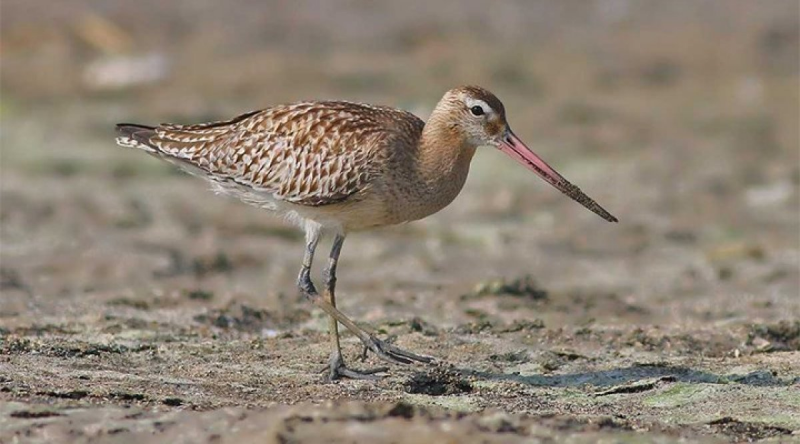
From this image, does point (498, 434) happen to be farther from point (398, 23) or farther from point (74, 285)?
point (398, 23)

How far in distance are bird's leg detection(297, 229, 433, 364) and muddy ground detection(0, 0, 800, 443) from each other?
3.9 inches

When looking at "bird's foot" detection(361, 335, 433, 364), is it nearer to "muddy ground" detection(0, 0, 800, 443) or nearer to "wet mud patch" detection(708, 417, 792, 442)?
"muddy ground" detection(0, 0, 800, 443)

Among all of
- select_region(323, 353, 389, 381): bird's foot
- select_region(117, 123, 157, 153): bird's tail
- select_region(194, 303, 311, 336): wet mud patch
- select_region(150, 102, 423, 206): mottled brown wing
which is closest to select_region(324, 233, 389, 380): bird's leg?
select_region(323, 353, 389, 381): bird's foot

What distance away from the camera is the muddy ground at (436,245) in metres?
6.79

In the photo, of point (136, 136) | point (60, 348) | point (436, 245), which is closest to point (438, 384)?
point (60, 348)

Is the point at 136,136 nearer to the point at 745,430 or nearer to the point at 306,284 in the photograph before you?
the point at 306,284

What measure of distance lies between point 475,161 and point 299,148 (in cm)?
683

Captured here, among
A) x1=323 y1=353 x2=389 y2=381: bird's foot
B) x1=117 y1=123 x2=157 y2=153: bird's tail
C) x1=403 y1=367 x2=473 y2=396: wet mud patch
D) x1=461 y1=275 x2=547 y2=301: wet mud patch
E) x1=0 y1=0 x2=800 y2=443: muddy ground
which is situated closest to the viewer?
x1=0 y1=0 x2=800 y2=443: muddy ground

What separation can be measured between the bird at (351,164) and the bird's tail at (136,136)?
343 mm

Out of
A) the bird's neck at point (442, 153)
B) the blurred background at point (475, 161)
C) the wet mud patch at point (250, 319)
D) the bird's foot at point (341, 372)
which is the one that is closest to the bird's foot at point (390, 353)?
the bird's foot at point (341, 372)

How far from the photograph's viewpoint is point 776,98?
1742cm

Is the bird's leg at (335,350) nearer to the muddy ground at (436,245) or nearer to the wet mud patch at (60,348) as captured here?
the muddy ground at (436,245)

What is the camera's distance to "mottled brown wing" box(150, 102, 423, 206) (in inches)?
319

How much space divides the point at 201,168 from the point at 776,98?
34.3 feet
